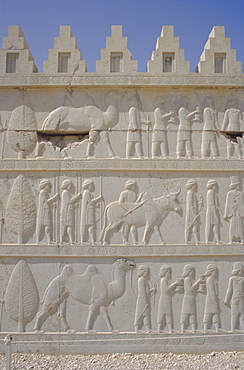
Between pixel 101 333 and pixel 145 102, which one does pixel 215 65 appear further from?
pixel 101 333

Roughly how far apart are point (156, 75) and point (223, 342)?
434 cm

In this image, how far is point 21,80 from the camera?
6461 mm

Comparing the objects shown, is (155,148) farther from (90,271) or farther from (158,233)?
(90,271)

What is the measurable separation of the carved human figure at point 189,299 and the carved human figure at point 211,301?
0.14m

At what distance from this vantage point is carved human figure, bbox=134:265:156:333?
5984 mm

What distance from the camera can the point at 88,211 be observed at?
20.3 feet

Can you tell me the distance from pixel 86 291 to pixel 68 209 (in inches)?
51.0

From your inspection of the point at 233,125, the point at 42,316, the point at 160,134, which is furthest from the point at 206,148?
the point at 42,316

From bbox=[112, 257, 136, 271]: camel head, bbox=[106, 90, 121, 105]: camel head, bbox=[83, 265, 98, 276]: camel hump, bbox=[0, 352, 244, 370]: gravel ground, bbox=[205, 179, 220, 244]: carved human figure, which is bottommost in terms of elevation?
bbox=[0, 352, 244, 370]: gravel ground

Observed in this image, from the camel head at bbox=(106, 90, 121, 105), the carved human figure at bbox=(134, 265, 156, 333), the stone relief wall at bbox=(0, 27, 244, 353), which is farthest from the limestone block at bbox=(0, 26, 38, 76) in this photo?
the carved human figure at bbox=(134, 265, 156, 333)

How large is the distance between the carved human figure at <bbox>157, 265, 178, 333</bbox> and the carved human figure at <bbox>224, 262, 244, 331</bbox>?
85 cm

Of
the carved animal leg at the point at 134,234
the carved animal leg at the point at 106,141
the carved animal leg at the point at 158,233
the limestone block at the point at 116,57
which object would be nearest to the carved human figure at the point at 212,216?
the carved animal leg at the point at 158,233

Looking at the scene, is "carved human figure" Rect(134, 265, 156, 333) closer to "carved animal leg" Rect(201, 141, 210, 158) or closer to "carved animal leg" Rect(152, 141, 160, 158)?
"carved animal leg" Rect(152, 141, 160, 158)

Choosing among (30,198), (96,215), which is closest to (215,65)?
(96,215)
